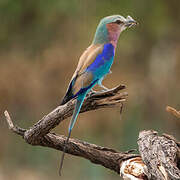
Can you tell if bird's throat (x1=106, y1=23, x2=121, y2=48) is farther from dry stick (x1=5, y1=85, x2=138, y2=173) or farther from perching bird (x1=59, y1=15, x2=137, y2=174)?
dry stick (x1=5, y1=85, x2=138, y2=173)

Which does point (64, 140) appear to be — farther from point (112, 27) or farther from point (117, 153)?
point (112, 27)

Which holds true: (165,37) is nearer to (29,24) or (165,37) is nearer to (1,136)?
(29,24)

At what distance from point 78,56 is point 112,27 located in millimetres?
3651

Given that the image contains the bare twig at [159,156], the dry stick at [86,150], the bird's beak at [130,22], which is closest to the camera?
the bare twig at [159,156]

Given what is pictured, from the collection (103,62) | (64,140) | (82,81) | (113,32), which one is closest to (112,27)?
(113,32)

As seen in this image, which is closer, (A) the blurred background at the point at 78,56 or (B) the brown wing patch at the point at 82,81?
(B) the brown wing patch at the point at 82,81

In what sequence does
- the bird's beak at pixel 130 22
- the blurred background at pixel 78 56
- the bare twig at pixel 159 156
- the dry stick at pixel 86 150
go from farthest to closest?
the blurred background at pixel 78 56, the dry stick at pixel 86 150, the bird's beak at pixel 130 22, the bare twig at pixel 159 156

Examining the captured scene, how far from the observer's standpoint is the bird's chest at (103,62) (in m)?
2.04

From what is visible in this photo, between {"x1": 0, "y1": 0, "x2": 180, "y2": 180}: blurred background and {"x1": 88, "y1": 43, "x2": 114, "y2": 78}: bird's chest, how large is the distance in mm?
3215

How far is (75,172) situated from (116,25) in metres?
2.78

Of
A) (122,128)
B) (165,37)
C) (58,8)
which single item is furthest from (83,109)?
(165,37)

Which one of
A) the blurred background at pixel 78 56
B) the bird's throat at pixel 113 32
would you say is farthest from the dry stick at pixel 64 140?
the blurred background at pixel 78 56

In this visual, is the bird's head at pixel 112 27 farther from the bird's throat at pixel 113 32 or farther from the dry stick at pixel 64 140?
the dry stick at pixel 64 140

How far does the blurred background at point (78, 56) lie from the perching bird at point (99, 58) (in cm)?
321
